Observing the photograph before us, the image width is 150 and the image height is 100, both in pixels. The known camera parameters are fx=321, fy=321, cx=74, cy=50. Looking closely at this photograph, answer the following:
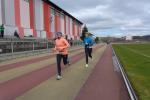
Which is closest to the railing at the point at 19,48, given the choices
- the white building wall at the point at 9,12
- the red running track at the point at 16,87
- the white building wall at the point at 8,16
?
the white building wall at the point at 8,16

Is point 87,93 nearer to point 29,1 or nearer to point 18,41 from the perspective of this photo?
point 18,41

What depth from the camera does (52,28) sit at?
6216 cm

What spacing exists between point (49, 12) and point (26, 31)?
658 inches

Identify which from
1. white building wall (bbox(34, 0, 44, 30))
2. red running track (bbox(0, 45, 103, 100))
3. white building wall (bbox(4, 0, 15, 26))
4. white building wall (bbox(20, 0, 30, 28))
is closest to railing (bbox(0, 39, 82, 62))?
white building wall (bbox(4, 0, 15, 26))

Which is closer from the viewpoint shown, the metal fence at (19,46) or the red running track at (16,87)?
the red running track at (16,87)

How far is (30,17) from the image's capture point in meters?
46.1

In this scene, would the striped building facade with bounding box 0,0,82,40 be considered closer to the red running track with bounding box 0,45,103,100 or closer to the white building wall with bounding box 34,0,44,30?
the white building wall with bounding box 34,0,44,30

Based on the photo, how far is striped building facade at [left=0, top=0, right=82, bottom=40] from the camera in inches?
1437

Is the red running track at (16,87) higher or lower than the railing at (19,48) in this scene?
lower

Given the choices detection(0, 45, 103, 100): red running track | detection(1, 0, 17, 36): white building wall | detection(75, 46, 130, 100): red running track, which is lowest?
detection(75, 46, 130, 100): red running track

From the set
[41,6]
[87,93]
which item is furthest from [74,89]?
[41,6]

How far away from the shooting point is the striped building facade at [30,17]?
3650 cm

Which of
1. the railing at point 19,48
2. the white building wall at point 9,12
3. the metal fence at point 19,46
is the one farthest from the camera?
the white building wall at point 9,12

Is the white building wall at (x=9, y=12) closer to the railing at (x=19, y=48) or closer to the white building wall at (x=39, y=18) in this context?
the railing at (x=19, y=48)
